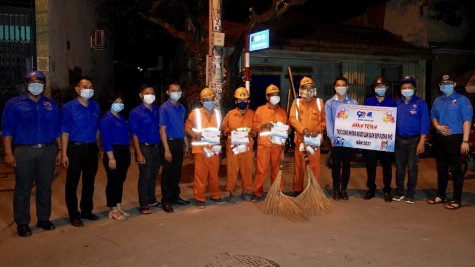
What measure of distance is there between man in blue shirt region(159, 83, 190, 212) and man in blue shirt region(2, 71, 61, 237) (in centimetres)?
153

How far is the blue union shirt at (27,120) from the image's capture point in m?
5.48

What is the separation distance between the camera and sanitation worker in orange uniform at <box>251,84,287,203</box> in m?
7.17

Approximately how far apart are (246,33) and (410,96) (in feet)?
14.5

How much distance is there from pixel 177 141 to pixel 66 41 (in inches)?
289

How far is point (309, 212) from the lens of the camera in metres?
6.41

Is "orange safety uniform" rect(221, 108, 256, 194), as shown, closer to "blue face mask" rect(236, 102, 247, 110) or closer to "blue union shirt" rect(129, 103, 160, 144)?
"blue face mask" rect(236, 102, 247, 110)

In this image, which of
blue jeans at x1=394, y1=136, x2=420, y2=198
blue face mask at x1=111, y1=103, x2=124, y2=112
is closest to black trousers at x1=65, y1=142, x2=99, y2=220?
blue face mask at x1=111, y1=103, x2=124, y2=112

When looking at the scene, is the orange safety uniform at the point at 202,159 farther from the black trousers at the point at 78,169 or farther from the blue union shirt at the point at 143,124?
the black trousers at the point at 78,169

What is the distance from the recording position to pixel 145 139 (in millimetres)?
6477

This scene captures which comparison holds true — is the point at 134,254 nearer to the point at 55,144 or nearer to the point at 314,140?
the point at 55,144

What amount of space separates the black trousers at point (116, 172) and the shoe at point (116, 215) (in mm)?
106

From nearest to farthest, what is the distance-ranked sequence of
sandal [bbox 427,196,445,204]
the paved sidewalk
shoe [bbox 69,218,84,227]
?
the paved sidewalk, shoe [bbox 69,218,84,227], sandal [bbox 427,196,445,204]

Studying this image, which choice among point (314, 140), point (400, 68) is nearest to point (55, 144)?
point (314, 140)

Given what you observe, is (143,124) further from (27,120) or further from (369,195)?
(369,195)
